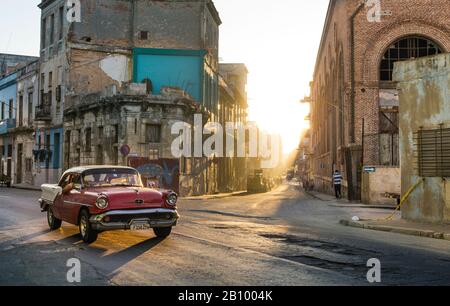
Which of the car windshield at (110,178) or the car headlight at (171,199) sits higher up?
the car windshield at (110,178)

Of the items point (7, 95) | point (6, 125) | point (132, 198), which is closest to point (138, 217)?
point (132, 198)

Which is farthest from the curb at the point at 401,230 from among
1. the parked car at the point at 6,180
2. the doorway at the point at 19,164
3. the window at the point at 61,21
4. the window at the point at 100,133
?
the doorway at the point at 19,164

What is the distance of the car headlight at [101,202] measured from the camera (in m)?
9.45

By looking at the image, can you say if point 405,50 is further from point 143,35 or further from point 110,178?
point 110,178

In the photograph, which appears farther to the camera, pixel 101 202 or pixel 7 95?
pixel 7 95

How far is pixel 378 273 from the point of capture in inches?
279

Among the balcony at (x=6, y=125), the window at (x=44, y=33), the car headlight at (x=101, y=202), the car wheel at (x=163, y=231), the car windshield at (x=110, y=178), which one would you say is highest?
the window at (x=44, y=33)

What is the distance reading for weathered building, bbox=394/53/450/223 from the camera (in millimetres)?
14555

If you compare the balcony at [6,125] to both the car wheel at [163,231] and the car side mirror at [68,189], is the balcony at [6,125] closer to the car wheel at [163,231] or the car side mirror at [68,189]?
the car side mirror at [68,189]

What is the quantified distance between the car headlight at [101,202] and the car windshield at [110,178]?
1.27 m

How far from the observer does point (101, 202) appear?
373 inches

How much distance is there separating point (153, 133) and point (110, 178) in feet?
69.6
